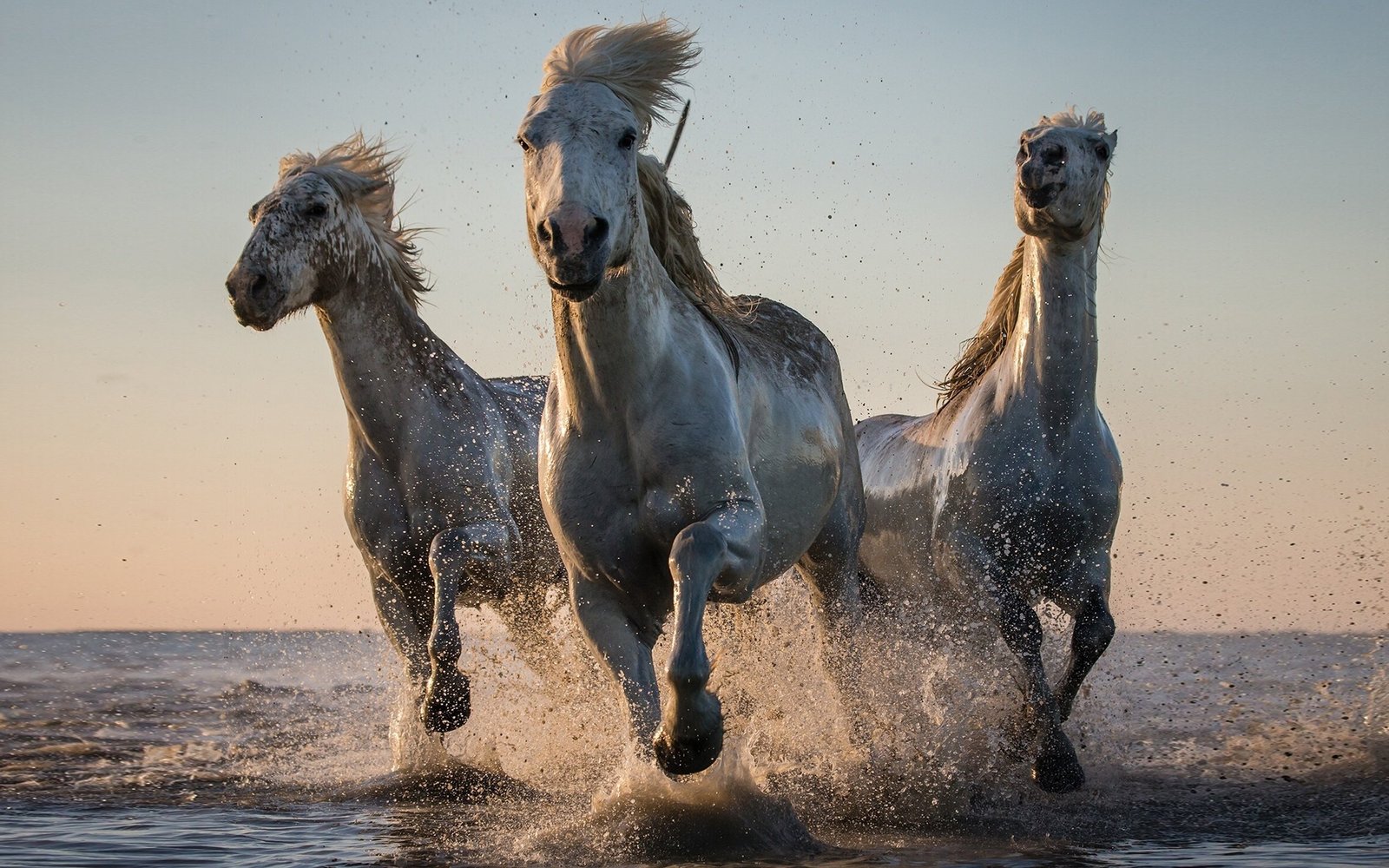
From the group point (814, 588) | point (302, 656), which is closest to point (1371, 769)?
point (814, 588)

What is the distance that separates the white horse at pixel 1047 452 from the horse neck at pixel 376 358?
7.67ft

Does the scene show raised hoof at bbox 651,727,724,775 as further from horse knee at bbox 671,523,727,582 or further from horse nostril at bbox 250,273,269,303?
horse nostril at bbox 250,273,269,303

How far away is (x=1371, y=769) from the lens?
21.7 feet

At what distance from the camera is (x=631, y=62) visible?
4.89m

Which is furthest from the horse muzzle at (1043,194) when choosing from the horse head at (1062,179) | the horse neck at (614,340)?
the horse neck at (614,340)

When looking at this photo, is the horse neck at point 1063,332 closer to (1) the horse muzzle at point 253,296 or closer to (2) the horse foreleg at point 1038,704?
(2) the horse foreleg at point 1038,704

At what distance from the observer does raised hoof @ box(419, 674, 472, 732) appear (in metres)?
5.80

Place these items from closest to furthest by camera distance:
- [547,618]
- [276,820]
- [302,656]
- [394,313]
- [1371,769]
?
[276,820], [1371,769], [394,313], [547,618], [302,656]

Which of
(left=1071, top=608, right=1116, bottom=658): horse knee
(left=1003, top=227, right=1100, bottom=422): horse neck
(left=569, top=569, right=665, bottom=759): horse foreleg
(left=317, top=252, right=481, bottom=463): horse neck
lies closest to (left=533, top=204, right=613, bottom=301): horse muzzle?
(left=569, top=569, right=665, bottom=759): horse foreleg

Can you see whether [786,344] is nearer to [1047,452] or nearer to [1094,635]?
[1047,452]

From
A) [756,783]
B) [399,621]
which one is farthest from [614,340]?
[399,621]

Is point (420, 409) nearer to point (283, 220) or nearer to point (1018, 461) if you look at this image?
point (283, 220)

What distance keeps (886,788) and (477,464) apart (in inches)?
88.6

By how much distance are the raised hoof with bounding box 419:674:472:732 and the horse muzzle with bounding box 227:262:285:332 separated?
1.67m
